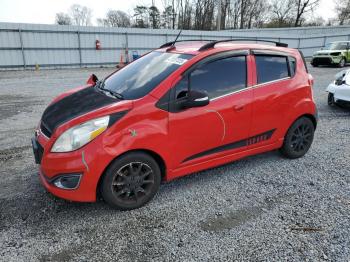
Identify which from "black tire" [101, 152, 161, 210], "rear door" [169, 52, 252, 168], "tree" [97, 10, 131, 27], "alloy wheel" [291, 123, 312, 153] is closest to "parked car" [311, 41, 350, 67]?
"alloy wheel" [291, 123, 312, 153]

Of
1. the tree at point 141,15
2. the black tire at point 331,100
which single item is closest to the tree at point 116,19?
the tree at point 141,15

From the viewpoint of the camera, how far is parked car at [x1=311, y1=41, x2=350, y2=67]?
59.2 feet

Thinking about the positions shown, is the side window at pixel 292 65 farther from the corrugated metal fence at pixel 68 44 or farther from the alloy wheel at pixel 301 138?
the corrugated metal fence at pixel 68 44

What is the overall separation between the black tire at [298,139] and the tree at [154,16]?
4395 centimetres

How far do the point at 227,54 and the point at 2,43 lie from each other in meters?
15.3

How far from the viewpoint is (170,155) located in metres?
3.20

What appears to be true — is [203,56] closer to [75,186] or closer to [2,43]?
[75,186]

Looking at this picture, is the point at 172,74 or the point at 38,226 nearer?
the point at 38,226

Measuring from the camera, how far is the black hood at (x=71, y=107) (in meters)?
3.02

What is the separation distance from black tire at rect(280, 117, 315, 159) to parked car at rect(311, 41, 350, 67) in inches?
634

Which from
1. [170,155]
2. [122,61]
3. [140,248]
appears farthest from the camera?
[122,61]

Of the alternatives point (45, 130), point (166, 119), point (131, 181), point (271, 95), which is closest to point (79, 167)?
point (131, 181)

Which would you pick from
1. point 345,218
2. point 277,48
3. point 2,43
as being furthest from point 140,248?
point 2,43

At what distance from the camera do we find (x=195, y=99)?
3111 mm
